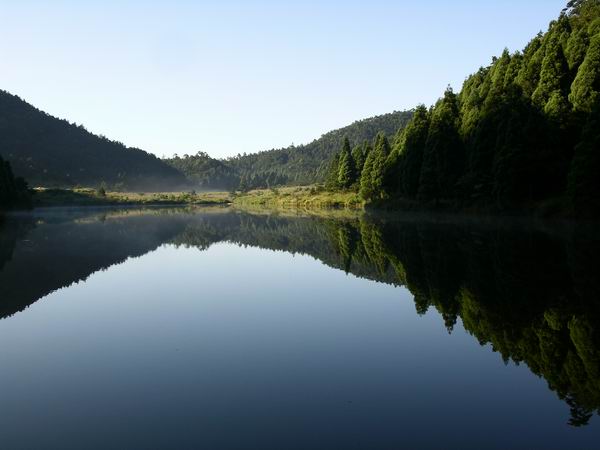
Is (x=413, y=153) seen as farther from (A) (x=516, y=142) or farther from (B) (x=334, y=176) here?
(B) (x=334, y=176)

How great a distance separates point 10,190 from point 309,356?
232 feet

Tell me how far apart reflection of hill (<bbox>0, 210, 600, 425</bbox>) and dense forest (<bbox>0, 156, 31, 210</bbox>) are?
1238 inches

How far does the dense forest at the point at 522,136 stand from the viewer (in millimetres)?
38281

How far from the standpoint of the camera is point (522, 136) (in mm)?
41875

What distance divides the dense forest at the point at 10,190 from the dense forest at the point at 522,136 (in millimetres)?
49356

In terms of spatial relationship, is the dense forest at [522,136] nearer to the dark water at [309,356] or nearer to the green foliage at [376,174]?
the green foliage at [376,174]

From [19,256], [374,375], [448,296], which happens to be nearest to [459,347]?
[374,375]

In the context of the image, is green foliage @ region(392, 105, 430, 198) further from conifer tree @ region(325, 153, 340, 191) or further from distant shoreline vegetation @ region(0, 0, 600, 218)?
conifer tree @ region(325, 153, 340, 191)

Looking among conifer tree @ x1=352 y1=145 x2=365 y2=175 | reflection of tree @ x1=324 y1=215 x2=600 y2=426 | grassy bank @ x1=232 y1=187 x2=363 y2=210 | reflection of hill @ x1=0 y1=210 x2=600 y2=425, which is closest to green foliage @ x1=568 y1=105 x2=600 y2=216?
reflection of hill @ x1=0 y1=210 x2=600 y2=425

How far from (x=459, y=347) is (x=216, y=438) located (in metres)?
5.33

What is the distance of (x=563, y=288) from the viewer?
1374 centimetres

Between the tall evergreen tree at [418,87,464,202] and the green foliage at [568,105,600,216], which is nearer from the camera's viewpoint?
the green foliage at [568,105,600,216]

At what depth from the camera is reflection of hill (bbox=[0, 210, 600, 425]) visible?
8.91 meters

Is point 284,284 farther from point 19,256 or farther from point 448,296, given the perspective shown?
point 19,256
